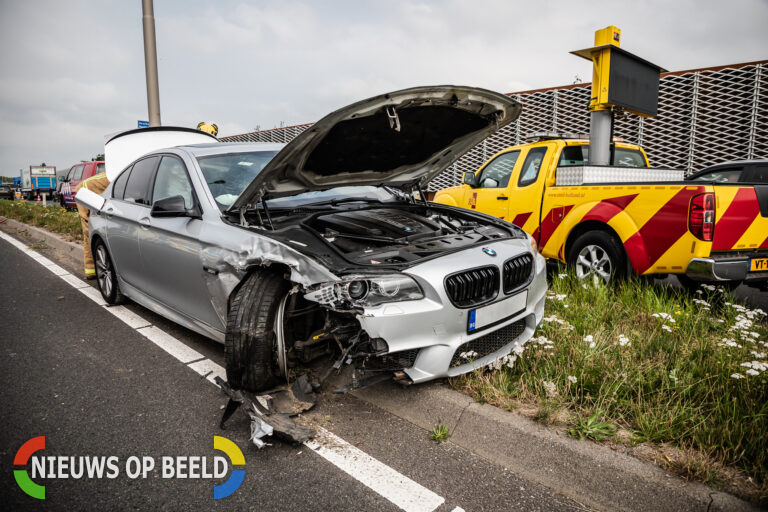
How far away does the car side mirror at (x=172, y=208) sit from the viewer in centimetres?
331

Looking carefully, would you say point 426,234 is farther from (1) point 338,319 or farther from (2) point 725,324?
(2) point 725,324

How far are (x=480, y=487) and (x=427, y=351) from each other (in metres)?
0.70

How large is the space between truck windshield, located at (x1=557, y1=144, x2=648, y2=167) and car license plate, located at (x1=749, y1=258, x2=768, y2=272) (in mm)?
2004

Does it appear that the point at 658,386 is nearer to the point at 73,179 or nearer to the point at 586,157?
the point at 586,157

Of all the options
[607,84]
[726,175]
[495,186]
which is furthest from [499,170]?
[726,175]


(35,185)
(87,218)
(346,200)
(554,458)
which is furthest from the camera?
(35,185)

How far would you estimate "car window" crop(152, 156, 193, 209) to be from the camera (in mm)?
3702

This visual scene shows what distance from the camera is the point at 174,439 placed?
257 cm

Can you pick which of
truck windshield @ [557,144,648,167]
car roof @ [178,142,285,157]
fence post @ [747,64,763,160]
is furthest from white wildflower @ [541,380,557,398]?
fence post @ [747,64,763,160]

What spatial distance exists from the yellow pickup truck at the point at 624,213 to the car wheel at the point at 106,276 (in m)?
4.12

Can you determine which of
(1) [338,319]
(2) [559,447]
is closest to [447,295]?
(1) [338,319]

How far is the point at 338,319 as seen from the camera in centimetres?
270

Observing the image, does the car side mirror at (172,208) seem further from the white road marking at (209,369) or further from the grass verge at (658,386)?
the grass verge at (658,386)

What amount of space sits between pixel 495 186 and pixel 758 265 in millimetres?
2813
